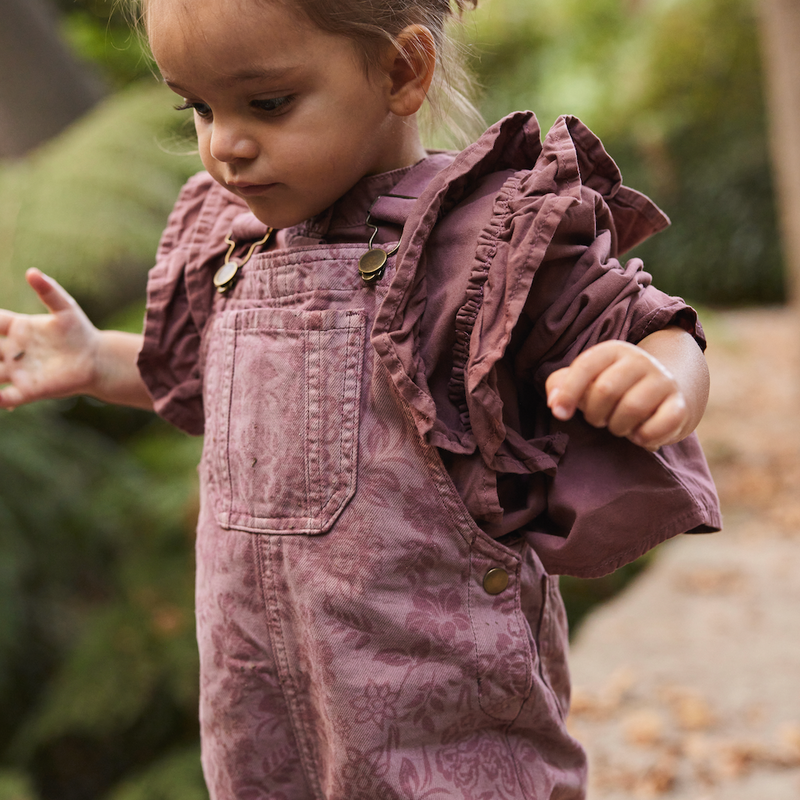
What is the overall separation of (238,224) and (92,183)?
55.9 inches

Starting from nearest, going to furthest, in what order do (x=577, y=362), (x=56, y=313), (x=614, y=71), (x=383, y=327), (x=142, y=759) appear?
(x=577, y=362) < (x=383, y=327) < (x=56, y=313) < (x=142, y=759) < (x=614, y=71)

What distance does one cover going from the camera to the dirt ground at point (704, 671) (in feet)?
7.10

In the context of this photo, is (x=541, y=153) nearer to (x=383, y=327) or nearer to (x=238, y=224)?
(x=383, y=327)

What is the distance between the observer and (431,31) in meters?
0.96

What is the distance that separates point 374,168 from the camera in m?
1.00

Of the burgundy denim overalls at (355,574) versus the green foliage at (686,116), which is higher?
the burgundy denim overalls at (355,574)

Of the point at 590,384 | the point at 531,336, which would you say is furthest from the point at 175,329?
the point at 590,384

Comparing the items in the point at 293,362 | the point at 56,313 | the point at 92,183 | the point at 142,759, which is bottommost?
the point at 142,759

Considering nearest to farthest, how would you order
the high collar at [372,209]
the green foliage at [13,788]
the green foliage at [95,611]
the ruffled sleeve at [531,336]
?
the ruffled sleeve at [531,336] < the high collar at [372,209] < the green foliage at [13,788] < the green foliage at [95,611]

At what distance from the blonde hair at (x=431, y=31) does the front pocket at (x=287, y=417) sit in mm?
271

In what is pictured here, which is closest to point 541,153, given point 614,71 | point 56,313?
point 56,313

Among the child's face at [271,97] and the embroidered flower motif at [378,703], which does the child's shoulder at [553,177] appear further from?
the embroidered flower motif at [378,703]

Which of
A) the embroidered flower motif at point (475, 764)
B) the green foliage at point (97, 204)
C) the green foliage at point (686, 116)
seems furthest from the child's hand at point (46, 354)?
the green foliage at point (686, 116)

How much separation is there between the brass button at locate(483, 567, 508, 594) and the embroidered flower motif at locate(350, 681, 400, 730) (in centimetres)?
14
